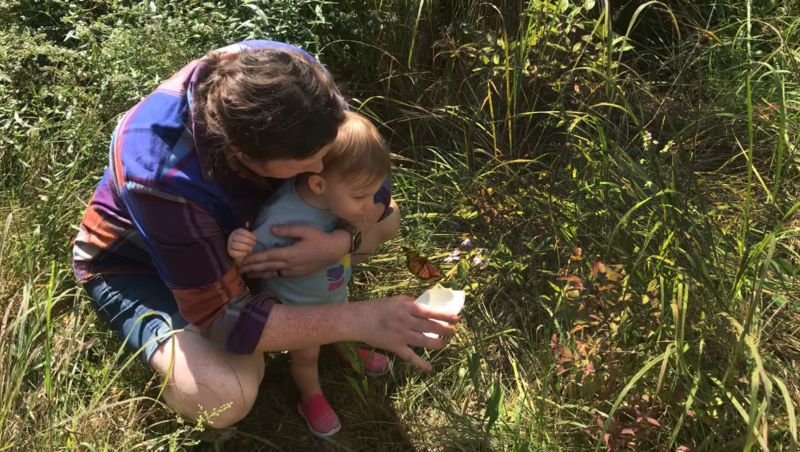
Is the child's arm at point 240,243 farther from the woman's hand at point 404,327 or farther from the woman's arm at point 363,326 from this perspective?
the woman's hand at point 404,327

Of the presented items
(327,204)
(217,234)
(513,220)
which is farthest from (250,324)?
(513,220)

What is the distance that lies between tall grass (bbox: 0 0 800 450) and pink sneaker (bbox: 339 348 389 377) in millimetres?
47

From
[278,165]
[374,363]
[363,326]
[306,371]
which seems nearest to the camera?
[278,165]

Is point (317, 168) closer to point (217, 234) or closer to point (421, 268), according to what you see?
point (217, 234)

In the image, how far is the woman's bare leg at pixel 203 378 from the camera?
193 centimetres

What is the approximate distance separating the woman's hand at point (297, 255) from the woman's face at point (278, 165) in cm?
20

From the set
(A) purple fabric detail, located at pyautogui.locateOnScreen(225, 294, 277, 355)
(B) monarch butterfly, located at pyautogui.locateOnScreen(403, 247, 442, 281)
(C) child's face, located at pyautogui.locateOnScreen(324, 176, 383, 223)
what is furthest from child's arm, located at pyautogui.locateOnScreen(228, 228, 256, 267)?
(B) monarch butterfly, located at pyautogui.locateOnScreen(403, 247, 442, 281)

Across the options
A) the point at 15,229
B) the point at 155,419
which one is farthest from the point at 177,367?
the point at 15,229

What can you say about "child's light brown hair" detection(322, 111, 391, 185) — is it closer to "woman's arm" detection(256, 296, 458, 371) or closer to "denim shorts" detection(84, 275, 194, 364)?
"woman's arm" detection(256, 296, 458, 371)

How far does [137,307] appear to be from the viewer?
204 cm

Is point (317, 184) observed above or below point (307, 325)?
above

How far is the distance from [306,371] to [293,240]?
439 millimetres

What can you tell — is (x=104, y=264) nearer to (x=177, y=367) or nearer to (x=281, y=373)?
(x=177, y=367)

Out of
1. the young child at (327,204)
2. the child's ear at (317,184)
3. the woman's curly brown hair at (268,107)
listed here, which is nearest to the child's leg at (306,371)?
the young child at (327,204)
